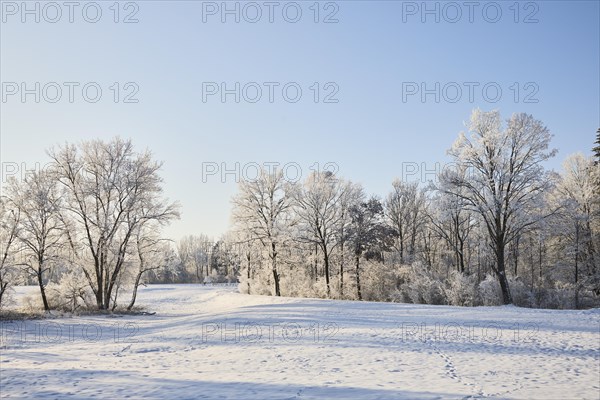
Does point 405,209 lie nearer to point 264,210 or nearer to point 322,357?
point 264,210

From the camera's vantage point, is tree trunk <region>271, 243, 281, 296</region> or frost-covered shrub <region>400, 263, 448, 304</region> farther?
tree trunk <region>271, 243, 281, 296</region>

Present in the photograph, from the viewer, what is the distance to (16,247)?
25.9 metres

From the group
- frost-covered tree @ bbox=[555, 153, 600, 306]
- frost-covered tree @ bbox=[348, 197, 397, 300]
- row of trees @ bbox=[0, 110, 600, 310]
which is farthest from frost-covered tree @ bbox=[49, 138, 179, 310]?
frost-covered tree @ bbox=[555, 153, 600, 306]

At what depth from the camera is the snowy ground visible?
339 inches

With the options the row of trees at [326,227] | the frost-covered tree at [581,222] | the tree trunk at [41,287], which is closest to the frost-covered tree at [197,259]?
the row of trees at [326,227]

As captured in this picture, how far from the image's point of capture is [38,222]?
26.8m

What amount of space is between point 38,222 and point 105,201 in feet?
14.7

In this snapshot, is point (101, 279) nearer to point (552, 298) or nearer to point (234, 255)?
point (234, 255)

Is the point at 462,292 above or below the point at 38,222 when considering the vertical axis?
below

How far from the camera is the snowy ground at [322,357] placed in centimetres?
861

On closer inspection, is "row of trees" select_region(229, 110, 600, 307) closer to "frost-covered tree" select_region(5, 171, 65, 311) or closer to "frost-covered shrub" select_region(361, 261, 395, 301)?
"frost-covered shrub" select_region(361, 261, 395, 301)

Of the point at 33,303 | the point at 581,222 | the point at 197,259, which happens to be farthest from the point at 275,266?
the point at 197,259

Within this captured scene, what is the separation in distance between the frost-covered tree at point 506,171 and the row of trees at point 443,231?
0.06m

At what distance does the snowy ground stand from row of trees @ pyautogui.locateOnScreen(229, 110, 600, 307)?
879 cm
